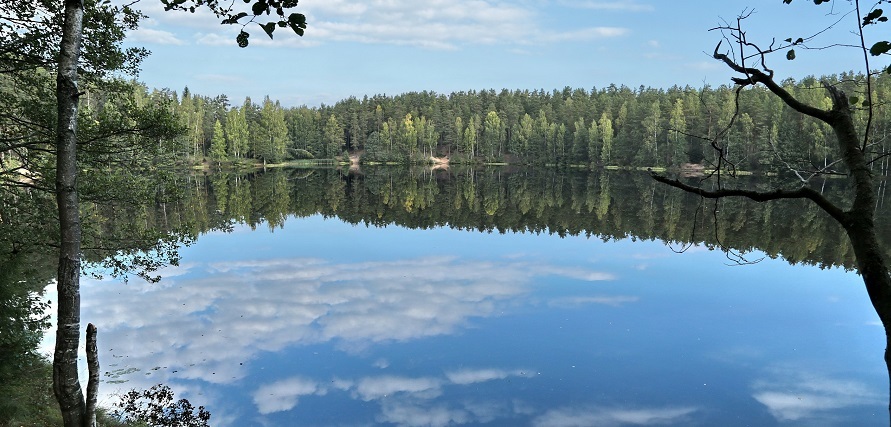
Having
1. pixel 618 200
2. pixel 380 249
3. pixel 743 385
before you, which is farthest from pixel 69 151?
pixel 618 200

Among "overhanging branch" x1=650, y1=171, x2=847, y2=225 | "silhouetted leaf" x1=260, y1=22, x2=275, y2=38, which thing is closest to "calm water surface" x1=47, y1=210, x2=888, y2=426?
"overhanging branch" x1=650, y1=171, x2=847, y2=225

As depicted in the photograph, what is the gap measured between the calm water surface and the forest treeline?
203 ft

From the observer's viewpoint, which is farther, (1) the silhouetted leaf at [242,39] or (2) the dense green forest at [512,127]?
(2) the dense green forest at [512,127]

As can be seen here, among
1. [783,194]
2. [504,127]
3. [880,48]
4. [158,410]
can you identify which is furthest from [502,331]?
[504,127]

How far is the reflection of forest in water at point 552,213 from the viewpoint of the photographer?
2802 centimetres

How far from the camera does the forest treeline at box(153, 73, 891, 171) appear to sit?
266 feet

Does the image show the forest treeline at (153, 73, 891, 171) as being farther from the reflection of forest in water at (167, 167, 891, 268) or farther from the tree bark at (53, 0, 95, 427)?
the tree bark at (53, 0, 95, 427)

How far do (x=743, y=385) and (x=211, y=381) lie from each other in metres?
11.4

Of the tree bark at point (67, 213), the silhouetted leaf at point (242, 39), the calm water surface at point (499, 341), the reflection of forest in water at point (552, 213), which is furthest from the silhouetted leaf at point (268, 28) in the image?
the reflection of forest in water at point (552, 213)

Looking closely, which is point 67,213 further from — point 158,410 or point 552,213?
point 552,213

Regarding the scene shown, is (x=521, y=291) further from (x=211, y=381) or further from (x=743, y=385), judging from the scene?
(x=211, y=381)

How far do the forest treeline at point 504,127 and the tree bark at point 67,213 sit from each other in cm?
7804

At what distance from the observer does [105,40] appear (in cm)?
865

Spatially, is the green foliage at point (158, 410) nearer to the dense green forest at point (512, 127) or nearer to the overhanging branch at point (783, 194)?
the overhanging branch at point (783, 194)
